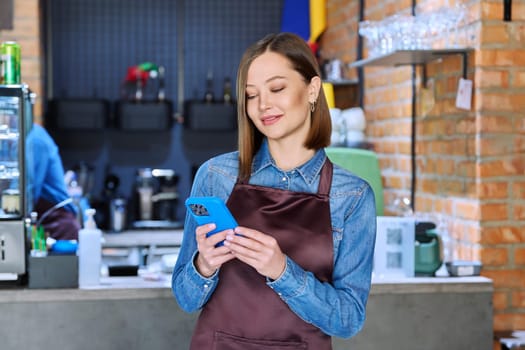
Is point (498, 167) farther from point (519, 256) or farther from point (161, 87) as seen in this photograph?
point (161, 87)

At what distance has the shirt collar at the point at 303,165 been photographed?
1.82 meters

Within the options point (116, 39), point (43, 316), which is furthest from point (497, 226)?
point (116, 39)

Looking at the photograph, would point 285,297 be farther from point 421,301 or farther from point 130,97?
point 130,97

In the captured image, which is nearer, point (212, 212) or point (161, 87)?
point (212, 212)

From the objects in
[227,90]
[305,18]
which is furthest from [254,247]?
[227,90]

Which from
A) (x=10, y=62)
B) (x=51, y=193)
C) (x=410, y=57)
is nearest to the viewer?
(x=10, y=62)

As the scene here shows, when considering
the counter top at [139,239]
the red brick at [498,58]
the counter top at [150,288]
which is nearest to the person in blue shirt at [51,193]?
the counter top at [139,239]

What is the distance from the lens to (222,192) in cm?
182

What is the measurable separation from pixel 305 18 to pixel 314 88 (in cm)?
354

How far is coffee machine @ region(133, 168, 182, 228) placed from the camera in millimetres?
5527

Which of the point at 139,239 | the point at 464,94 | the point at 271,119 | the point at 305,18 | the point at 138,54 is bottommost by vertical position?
the point at 139,239

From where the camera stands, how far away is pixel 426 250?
10.00 ft

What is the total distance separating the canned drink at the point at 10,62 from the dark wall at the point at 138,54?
9.55 ft

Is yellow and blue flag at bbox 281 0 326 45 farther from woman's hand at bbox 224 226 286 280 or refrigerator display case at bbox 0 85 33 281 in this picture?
woman's hand at bbox 224 226 286 280
